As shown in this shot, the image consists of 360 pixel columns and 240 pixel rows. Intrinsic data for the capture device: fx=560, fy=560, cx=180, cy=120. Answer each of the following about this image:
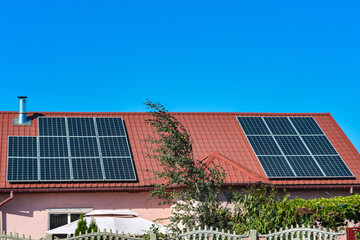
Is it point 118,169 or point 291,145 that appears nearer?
point 118,169

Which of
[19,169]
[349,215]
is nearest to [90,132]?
[19,169]

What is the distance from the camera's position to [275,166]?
22797 millimetres

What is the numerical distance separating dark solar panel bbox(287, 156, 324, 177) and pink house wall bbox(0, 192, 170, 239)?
18.5 feet

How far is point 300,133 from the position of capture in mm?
25797

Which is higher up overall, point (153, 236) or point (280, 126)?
point (280, 126)

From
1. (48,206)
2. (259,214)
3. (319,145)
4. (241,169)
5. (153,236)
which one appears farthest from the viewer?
(319,145)

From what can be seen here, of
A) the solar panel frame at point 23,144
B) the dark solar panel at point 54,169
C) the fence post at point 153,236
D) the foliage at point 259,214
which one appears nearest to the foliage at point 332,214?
the foliage at point 259,214

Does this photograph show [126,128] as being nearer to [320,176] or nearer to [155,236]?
[320,176]

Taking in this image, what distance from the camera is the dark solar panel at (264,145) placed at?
78.1ft

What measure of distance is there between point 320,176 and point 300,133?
3.57 metres

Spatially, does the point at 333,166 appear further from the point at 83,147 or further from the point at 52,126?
the point at 52,126

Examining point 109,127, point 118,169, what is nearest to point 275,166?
point 118,169

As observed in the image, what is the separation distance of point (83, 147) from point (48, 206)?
319 centimetres

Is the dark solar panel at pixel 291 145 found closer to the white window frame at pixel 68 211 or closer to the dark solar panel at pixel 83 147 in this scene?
the dark solar panel at pixel 83 147
